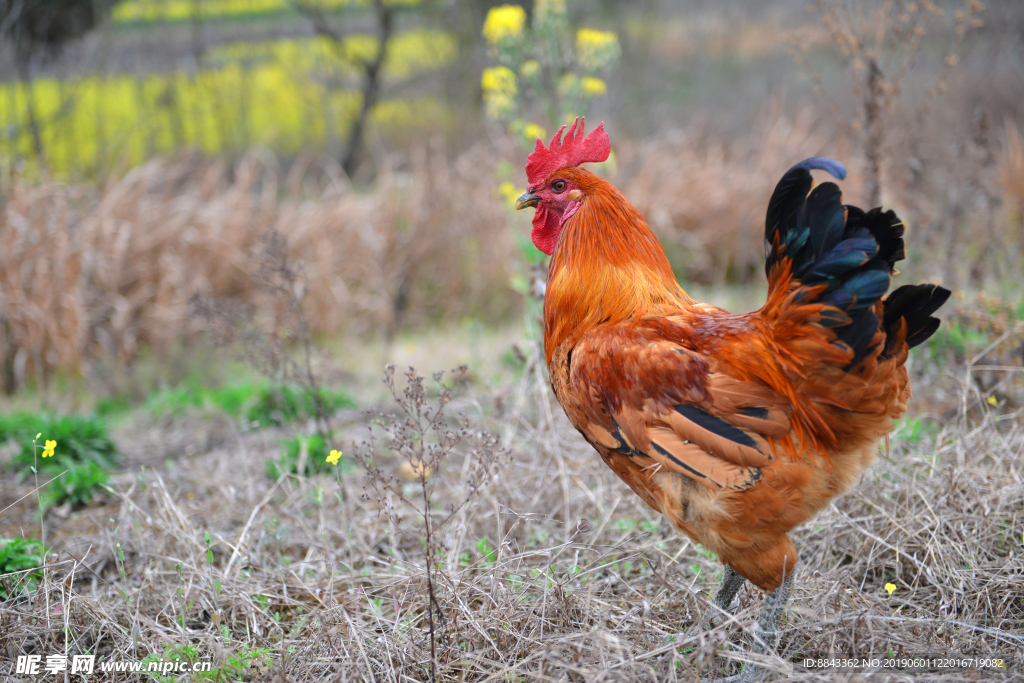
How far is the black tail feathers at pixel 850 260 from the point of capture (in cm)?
185

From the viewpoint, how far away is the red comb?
8.46 ft

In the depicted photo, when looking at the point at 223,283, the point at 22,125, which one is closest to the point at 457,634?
the point at 223,283

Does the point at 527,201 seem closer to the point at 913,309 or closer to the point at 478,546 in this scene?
the point at 913,309

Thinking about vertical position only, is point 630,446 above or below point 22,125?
below

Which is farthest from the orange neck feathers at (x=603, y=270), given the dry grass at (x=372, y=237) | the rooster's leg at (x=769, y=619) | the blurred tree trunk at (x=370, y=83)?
the blurred tree trunk at (x=370, y=83)

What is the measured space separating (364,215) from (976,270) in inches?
229

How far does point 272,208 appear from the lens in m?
6.98

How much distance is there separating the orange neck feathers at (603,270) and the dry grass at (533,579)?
2.78 feet

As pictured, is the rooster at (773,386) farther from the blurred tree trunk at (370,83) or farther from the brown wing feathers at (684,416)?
the blurred tree trunk at (370,83)

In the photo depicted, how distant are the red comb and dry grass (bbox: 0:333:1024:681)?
4.18ft

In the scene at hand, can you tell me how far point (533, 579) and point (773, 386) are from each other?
123cm

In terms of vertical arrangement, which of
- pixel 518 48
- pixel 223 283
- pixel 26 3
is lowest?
pixel 223 283

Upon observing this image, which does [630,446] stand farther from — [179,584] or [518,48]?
[518,48]

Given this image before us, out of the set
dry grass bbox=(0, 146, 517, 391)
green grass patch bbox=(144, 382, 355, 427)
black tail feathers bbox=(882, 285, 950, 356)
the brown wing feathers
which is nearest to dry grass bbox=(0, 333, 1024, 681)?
the brown wing feathers
